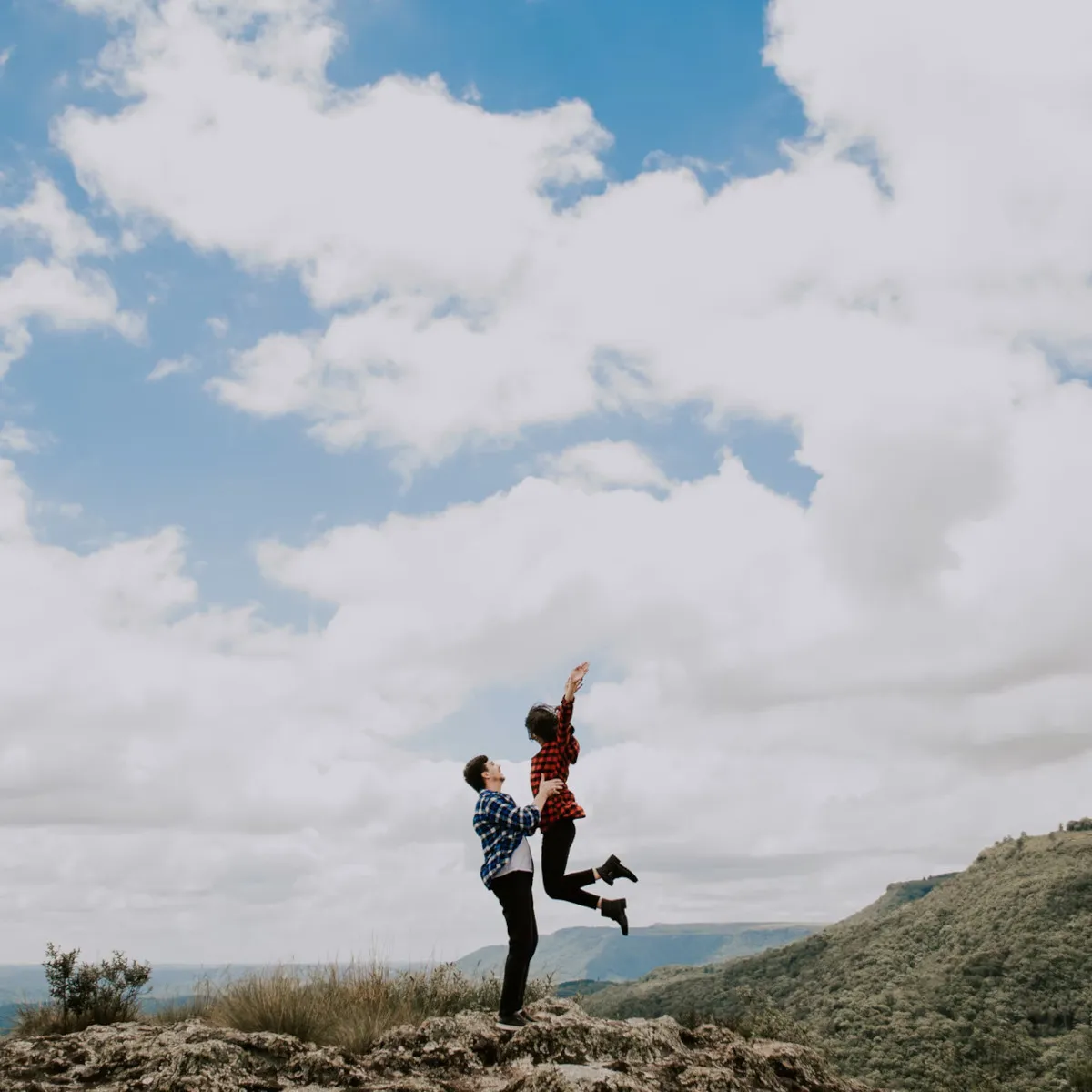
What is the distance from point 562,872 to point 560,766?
85cm

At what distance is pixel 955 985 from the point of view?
2764cm

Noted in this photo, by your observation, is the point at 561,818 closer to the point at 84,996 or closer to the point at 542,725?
the point at 542,725

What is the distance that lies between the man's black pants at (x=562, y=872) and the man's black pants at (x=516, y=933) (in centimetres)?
47

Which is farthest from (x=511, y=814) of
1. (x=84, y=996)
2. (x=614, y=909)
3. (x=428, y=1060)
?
(x=84, y=996)

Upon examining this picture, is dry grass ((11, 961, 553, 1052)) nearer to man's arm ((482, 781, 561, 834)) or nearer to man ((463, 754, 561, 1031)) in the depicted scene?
man ((463, 754, 561, 1031))

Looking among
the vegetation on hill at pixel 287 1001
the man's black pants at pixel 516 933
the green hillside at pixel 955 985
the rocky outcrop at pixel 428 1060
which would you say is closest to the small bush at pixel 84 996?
the vegetation on hill at pixel 287 1001

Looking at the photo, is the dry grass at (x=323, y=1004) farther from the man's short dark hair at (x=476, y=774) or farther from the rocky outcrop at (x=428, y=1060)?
the man's short dark hair at (x=476, y=774)

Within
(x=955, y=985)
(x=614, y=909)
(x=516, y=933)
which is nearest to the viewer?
(x=516, y=933)

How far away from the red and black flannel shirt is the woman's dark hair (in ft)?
0.13

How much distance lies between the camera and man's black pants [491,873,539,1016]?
25.4ft

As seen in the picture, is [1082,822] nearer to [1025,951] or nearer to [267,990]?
[1025,951]

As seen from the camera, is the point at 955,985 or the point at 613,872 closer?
the point at 613,872

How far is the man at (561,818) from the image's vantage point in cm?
821

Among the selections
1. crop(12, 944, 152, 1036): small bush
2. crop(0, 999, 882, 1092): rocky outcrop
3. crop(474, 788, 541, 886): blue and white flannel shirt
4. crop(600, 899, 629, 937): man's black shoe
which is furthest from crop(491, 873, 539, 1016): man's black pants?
crop(12, 944, 152, 1036): small bush
